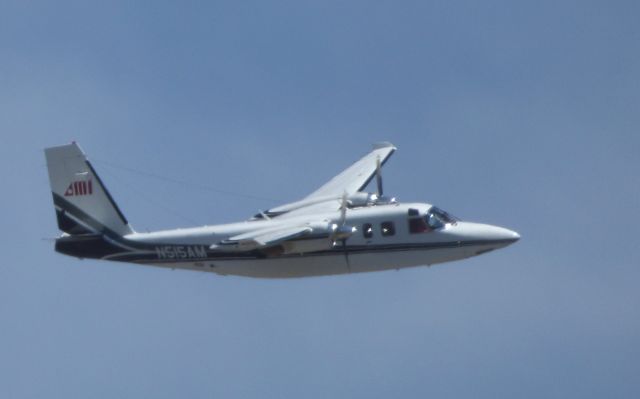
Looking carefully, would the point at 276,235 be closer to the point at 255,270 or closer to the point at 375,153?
the point at 255,270

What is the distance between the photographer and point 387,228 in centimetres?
4725

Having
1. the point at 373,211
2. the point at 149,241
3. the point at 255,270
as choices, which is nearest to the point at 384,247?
the point at 373,211

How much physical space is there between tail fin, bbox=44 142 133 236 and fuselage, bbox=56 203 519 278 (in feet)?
10.8

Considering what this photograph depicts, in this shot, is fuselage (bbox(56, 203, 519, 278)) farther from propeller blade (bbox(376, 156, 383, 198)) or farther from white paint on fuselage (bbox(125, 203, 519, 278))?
propeller blade (bbox(376, 156, 383, 198))

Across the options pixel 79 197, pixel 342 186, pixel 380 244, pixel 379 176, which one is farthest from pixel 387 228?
pixel 79 197

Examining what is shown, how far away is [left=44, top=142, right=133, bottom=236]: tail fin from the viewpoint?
1975 inches

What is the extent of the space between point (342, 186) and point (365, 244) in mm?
8878

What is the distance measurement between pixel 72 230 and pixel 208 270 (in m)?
5.73

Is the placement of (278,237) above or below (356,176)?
below

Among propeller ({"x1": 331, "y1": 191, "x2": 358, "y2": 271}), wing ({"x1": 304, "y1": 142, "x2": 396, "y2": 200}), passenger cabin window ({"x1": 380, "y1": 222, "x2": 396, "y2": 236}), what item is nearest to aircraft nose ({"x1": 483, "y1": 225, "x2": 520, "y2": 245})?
passenger cabin window ({"x1": 380, "y1": 222, "x2": 396, "y2": 236})

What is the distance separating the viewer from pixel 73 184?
166ft

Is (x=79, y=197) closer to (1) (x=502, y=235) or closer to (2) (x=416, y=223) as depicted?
(2) (x=416, y=223)

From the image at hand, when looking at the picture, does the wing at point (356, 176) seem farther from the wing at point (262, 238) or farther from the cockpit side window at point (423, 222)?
the wing at point (262, 238)

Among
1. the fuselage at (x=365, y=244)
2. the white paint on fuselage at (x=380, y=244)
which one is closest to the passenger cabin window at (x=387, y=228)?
the fuselage at (x=365, y=244)
